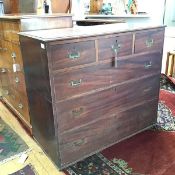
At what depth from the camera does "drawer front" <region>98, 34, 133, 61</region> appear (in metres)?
1.61

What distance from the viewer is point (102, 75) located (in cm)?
168

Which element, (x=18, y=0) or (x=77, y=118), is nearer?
(x=77, y=118)

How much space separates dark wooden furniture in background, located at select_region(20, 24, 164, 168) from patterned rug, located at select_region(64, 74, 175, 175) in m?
0.06

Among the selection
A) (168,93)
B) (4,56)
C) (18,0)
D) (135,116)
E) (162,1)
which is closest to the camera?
(135,116)

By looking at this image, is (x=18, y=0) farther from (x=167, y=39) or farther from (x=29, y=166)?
(x=167, y=39)

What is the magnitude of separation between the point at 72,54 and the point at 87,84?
26cm

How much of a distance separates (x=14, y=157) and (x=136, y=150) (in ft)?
3.27

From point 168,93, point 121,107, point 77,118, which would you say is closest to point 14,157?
point 77,118

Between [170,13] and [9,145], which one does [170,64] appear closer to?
[170,13]

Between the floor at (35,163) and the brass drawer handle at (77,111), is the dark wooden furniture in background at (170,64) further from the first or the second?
the floor at (35,163)

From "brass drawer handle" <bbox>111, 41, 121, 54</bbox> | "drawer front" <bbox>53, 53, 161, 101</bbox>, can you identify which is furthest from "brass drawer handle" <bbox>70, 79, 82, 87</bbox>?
"brass drawer handle" <bbox>111, 41, 121, 54</bbox>

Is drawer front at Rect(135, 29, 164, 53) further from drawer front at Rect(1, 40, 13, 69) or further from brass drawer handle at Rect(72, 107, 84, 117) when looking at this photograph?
drawer front at Rect(1, 40, 13, 69)

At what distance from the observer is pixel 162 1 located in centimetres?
323

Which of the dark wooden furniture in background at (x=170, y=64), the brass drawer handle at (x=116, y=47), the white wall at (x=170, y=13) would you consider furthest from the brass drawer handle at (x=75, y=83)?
the white wall at (x=170, y=13)
